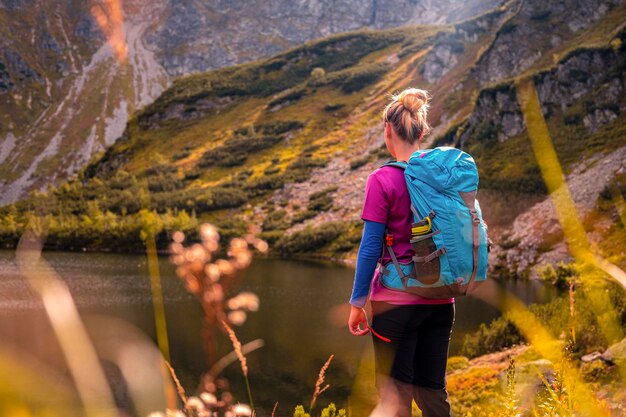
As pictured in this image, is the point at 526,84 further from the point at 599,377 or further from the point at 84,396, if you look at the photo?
the point at 84,396

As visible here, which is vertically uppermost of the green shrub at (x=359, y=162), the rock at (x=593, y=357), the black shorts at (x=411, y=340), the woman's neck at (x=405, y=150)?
the green shrub at (x=359, y=162)

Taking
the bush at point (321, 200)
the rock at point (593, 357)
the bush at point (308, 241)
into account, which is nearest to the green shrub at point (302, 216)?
the bush at point (321, 200)

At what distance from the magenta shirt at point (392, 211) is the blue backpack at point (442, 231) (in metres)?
0.09

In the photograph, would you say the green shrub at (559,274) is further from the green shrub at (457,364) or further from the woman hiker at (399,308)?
the woman hiker at (399,308)

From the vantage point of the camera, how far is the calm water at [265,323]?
65.1ft

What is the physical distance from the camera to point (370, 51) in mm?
184875

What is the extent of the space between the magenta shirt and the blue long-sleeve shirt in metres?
0.08

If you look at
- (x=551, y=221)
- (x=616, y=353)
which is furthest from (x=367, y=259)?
(x=551, y=221)

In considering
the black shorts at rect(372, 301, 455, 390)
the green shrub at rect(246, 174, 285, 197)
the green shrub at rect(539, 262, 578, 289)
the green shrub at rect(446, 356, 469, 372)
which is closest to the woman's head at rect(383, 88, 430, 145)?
the black shorts at rect(372, 301, 455, 390)

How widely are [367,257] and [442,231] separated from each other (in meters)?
0.63

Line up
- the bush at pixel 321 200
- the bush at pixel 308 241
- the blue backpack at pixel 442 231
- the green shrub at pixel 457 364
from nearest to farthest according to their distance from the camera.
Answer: the blue backpack at pixel 442 231 < the green shrub at pixel 457 364 < the bush at pixel 308 241 < the bush at pixel 321 200

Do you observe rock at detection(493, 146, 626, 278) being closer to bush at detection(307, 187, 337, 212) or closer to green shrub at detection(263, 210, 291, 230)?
bush at detection(307, 187, 337, 212)

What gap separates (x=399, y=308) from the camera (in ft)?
13.6

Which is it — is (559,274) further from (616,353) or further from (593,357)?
(616,353)
